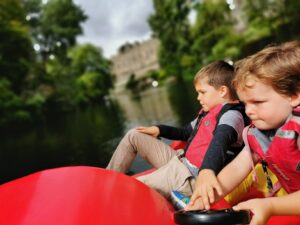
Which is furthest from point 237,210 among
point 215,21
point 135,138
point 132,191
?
point 215,21

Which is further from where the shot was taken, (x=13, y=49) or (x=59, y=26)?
(x=59, y=26)

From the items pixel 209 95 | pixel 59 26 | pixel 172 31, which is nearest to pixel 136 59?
pixel 172 31

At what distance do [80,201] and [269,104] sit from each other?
33.0 inches

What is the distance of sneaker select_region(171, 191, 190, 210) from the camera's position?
73.0 inches

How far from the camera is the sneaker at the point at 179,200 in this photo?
185 centimetres

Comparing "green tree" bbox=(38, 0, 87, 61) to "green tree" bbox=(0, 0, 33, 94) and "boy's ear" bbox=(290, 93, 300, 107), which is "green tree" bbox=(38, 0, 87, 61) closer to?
"green tree" bbox=(0, 0, 33, 94)

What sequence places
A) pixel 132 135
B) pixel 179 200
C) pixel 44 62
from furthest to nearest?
pixel 44 62 < pixel 132 135 < pixel 179 200

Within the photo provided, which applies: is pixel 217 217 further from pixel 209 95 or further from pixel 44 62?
pixel 44 62

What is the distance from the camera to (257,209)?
126cm

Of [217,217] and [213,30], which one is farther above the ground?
[213,30]

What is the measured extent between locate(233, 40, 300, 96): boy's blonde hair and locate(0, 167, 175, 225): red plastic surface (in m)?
0.66

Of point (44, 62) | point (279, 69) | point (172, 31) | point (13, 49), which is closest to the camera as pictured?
point (279, 69)

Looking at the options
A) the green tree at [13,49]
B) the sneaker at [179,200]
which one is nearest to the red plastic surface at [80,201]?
the sneaker at [179,200]

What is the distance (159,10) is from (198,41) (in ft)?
25.9
